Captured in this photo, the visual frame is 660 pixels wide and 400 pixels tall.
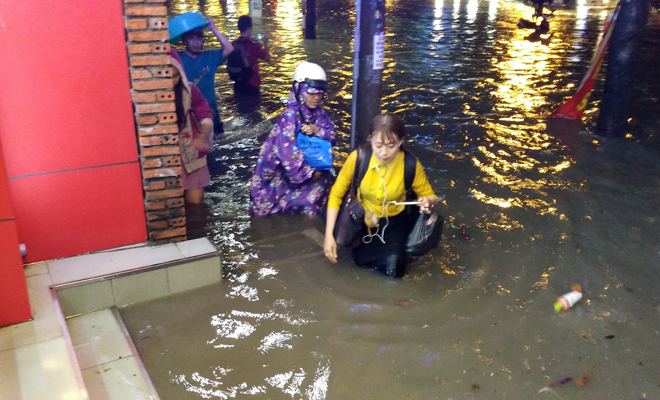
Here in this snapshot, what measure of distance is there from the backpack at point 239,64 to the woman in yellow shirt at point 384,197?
525 centimetres

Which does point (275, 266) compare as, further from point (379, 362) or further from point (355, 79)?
point (355, 79)

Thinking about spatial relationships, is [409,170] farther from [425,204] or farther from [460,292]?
[460,292]

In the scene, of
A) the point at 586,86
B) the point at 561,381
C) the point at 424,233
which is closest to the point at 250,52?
the point at 586,86

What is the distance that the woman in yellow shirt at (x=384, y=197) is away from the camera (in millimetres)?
3869

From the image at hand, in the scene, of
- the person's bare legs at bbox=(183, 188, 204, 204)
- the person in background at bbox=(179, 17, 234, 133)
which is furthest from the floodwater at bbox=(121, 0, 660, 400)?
the person in background at bbox=(179, 17, 234, 133)

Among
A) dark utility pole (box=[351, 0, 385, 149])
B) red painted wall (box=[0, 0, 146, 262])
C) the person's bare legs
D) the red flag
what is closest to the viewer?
red painted wall (box=[0, 0, 146, 262])

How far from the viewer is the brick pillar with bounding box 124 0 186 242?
3.82m

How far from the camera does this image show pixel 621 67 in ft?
24.6

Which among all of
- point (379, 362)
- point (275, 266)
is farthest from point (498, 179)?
point (379, 362)

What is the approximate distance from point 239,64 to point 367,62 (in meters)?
4.28

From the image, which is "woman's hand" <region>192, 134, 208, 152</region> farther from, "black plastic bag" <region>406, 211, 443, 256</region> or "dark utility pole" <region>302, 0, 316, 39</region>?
"dark utility pole" <region>302, 0, 316, 39</region>

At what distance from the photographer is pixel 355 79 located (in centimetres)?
547

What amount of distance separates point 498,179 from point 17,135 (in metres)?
4.78

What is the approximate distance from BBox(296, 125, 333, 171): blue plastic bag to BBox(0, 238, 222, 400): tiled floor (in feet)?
4.93
